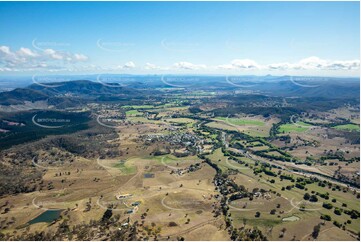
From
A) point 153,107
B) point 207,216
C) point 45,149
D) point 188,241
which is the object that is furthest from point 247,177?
point 153,107

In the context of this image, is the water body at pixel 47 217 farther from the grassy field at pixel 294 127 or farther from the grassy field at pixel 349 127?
the grassy field at pixel 349 127

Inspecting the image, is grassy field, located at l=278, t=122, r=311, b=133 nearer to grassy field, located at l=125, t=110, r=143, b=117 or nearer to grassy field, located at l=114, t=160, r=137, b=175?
grassy field, located at l=114, t=160, r=137, b=175

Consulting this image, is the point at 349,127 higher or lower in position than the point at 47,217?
higher

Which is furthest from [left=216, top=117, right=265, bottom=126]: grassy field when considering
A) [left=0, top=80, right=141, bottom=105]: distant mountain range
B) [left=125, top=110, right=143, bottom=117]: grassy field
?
[left=0, top=80, right=141, bottom=105]: distant mountain range

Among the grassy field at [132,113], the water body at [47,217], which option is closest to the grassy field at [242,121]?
the grassy field at [132,113]

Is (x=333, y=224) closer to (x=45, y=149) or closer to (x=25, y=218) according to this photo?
(x=25, y=218)

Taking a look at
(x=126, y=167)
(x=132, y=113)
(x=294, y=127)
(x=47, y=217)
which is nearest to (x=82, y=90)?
(x=132, y=113)

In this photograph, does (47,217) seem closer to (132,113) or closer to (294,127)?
(294,127)

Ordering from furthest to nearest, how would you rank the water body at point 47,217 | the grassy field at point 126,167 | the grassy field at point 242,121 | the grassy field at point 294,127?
the grassy field at point 242,121 → the grassy field at point 294,127 → the grassy field at point 126,167 → the water body at point 47,217

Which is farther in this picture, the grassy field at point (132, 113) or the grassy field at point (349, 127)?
the grassy field at point (132, 113)
